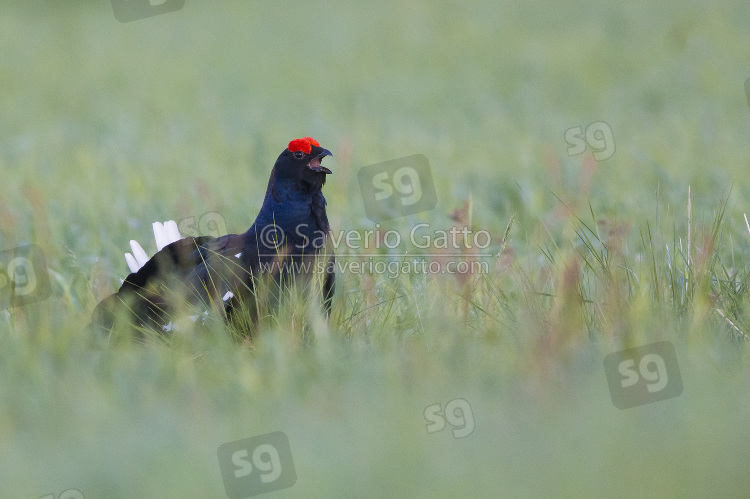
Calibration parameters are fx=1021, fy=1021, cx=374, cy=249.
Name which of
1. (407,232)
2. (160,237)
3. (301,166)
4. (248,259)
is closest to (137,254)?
(160,237)

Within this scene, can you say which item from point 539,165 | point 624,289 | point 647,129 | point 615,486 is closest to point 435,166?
point 539,165

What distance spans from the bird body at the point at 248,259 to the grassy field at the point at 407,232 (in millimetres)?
199

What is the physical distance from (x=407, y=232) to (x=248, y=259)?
162 cm

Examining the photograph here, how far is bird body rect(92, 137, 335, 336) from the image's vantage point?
3.92m

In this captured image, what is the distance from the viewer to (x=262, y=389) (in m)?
2.91

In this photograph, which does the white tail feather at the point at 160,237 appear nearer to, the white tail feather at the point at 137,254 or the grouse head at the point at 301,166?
the white tail feather at the point at 137,254

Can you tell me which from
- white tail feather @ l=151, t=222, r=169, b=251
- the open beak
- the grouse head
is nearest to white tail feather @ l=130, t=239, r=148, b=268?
white tail feather @ l=151, t=222, r=169, b=251

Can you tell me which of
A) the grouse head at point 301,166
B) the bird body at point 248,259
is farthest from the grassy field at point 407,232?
the grouse head at point 301,166

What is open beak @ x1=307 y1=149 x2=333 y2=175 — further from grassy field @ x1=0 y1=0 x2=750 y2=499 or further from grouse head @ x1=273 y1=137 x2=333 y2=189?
grassy field @ x1=0 y1=0 x2=750 y2=499

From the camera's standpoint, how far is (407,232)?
18.1 feet

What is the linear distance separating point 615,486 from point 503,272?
157cm

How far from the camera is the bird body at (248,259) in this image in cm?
392

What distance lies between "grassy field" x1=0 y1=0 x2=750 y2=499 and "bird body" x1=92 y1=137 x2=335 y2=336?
20 centimetres

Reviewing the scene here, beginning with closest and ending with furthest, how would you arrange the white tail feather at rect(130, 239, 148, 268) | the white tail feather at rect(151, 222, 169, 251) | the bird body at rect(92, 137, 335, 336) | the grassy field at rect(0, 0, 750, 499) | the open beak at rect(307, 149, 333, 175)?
the grassy field at rect(0, 0, 750, 499) → the bird body at rect(92, 137, 335, 336) → the open beak at rect(307, 149, 333, 175) → the white tail feather at rect(130, 239, 148, 268) → the white tail feather at rect(151, 222, 169, 251)
